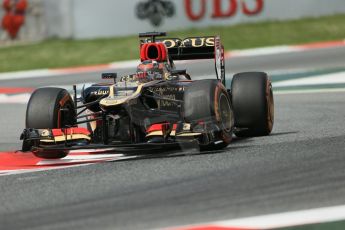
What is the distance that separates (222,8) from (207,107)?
51.2ft

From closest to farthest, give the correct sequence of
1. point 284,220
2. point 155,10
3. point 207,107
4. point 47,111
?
point 284,220
point 207,107
point 47,111
point 155,10

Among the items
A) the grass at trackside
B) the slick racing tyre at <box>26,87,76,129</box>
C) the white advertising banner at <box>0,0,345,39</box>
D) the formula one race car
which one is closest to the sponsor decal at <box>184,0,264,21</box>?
the white advertising banner at <box>0,0,345,39</box>

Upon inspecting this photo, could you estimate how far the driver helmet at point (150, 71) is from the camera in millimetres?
10875

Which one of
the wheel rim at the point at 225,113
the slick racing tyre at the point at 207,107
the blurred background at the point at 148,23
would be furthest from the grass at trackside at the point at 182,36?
the slick racing tyre at the point at 207,107

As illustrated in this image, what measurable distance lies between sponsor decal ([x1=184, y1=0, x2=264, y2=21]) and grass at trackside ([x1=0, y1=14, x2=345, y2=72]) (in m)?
0.34

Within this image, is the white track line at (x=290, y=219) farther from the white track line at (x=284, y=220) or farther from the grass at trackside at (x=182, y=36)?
the grass at trackside at (x=182, y=36)

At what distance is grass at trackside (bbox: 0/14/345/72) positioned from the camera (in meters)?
24.2

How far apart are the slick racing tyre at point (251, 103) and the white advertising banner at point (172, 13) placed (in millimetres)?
14060

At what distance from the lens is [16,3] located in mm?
26484

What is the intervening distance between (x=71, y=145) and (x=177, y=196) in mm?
2741

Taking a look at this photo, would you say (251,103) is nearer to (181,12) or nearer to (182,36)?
(182,36)

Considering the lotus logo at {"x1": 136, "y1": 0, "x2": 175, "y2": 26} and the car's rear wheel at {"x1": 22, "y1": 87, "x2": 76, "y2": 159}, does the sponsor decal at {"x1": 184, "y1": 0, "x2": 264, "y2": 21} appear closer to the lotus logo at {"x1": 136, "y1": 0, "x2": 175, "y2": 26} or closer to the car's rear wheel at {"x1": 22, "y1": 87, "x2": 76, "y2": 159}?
the lotus logo at {"x1": 136, "y1": 0, "x2": 175, "y2": 26}

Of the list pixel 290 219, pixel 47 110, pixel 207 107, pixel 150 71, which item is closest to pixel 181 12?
pixel 150 71

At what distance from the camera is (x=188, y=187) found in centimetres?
793
